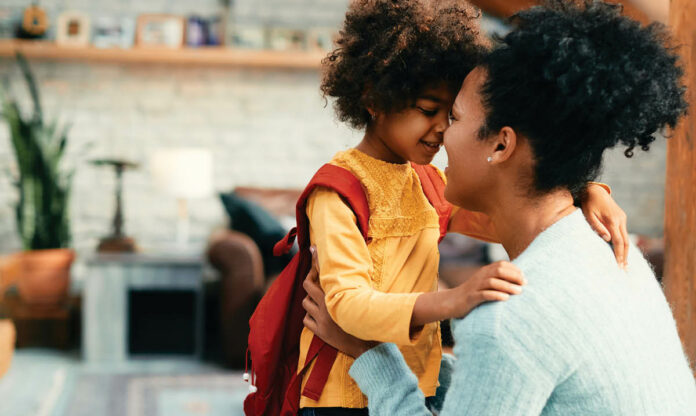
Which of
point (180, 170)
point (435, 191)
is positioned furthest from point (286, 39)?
point (435, 191)

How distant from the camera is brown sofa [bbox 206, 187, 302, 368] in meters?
4.03

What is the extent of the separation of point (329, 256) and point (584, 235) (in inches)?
14.7

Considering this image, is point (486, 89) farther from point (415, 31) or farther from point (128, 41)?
point (128, 41)

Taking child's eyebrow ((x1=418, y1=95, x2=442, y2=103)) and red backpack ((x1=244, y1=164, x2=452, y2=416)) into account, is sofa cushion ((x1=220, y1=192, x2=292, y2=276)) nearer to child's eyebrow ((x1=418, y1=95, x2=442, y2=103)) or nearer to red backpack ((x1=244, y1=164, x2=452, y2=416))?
red backpack ((x1=244, y1=164, x2=452, y2=416))

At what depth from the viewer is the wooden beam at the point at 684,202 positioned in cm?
145

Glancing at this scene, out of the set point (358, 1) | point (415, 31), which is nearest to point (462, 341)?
point (415, 31)

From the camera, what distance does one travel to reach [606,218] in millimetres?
1168

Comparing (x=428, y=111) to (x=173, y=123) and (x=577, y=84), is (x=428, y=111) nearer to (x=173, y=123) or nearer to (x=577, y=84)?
(x=577, y=84)

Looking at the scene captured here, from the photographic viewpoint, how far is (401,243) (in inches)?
49.2

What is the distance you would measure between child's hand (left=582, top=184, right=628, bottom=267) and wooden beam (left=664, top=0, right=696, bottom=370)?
12.9 inches

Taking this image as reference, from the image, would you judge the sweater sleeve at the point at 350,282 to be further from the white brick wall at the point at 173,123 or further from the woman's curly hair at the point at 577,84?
the white brick wall at the point at 173,123

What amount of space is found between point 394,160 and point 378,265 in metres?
0.20

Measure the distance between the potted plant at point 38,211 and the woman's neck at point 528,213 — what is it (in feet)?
12.8

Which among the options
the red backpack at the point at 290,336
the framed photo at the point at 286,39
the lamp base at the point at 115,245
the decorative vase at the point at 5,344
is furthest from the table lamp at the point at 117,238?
the red backpack at the point at 290,336
